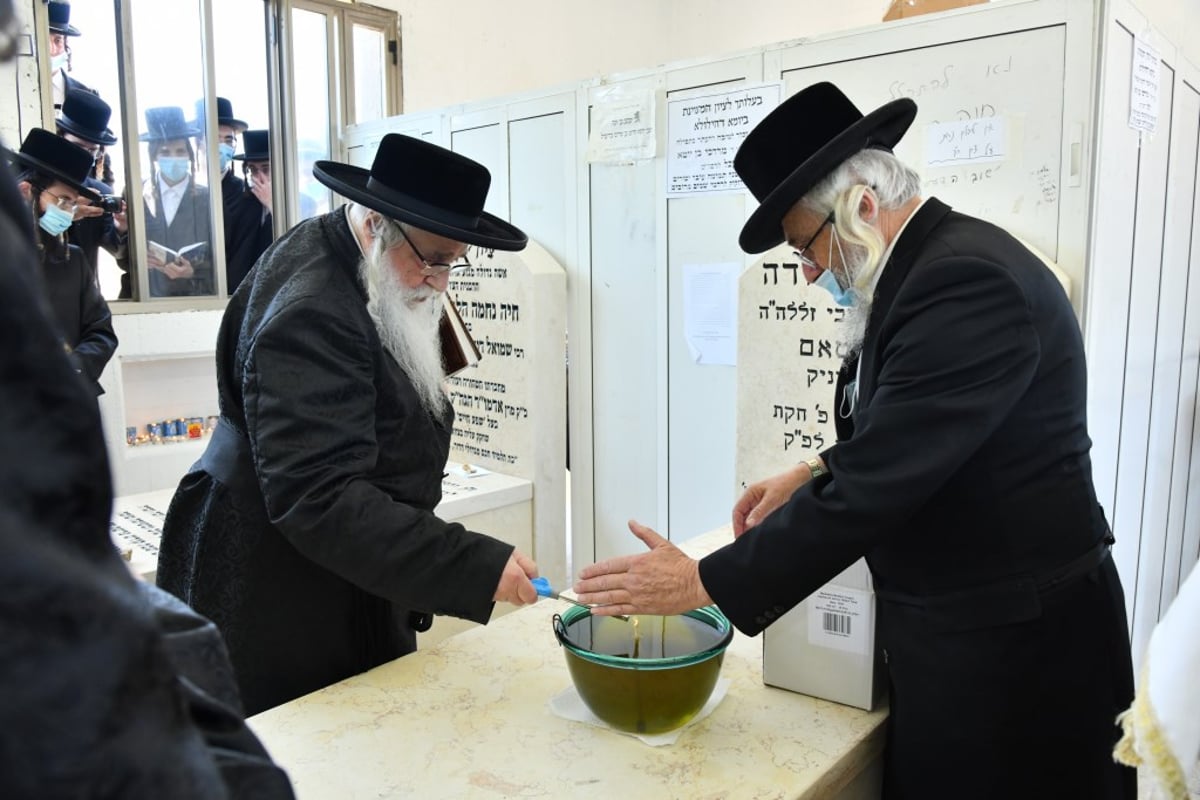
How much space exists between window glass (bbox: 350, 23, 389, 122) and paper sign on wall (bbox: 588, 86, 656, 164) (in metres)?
1.75

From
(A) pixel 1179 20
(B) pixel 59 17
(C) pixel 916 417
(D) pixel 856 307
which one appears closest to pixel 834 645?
(C) pixel 916 417

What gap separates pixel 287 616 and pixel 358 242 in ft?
2.28

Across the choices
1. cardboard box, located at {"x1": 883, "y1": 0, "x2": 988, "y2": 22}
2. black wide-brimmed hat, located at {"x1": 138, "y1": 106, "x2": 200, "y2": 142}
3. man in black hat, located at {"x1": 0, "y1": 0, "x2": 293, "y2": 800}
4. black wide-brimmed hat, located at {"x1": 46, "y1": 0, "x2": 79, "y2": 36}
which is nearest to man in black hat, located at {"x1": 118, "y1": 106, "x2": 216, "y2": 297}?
black wide-brimmed hat, located at {"x1": 138, "y1": 106, "x2": 200, "y2": 142}

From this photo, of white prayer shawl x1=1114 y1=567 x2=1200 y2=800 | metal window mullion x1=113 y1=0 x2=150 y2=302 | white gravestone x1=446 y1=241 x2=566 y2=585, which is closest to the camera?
white prayer shawl x1=1114 y1=567 x2=1200 y2=800

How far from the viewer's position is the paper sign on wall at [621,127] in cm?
297

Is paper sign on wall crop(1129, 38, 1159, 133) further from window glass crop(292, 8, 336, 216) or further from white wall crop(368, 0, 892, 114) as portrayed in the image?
window glass crop(292, 8, 336, 216)

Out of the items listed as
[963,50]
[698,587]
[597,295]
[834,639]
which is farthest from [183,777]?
[597,295]

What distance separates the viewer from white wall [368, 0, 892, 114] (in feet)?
15.6

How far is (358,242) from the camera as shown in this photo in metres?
1.65

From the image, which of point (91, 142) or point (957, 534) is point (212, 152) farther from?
point (957, 534)

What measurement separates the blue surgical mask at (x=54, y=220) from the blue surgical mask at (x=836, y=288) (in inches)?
107

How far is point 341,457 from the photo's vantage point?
1458 millimetres

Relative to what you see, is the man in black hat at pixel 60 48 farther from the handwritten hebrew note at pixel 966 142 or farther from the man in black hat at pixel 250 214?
the handwritten hebrew note at pixel 966 142

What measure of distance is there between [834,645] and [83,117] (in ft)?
11.2
